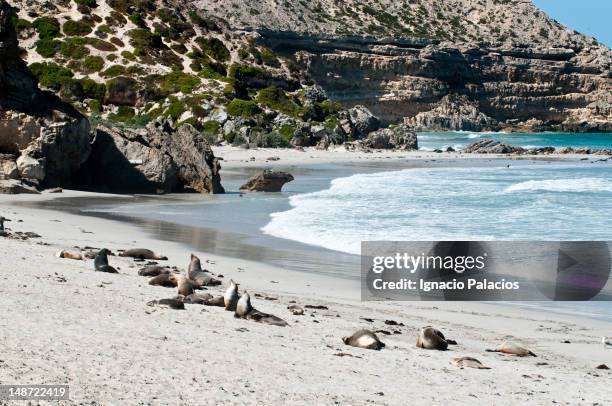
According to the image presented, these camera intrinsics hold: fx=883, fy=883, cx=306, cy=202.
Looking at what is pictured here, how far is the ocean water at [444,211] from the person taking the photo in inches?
591

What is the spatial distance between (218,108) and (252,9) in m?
71.8

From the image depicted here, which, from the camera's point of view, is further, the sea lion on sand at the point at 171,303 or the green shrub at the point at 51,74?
the green shrub at the point at 51,74

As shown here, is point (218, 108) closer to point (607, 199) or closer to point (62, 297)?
point (607, 199)

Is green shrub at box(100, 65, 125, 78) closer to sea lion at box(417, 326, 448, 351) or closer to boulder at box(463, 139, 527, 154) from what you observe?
boulder at box(463, 139, 527, 154)

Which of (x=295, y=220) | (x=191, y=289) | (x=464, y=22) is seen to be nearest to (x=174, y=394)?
(x=191, y=289)

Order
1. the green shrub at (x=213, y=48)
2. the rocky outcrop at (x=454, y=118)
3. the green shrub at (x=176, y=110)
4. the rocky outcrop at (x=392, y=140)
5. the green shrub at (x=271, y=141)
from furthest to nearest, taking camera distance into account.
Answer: the rocky outcrop at (x=454, y=118) < the green shrub at (x=213, y=48) < the rocky outcrop at (x=392, y=140) < the green shrub at (x=176, y=110) < the green shrub at (x=271, y=141)

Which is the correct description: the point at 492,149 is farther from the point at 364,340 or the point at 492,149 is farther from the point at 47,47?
the point at 364,340

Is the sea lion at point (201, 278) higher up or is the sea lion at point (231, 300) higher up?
the sea lion at point (231, 300)

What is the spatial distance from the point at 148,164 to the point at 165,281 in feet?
47.0

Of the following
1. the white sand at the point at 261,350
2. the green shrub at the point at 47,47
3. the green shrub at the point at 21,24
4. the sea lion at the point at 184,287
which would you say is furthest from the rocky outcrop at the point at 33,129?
the green shrub at the point at 21,24

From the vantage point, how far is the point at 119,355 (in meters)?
5.38

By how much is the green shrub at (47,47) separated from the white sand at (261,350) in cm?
5177

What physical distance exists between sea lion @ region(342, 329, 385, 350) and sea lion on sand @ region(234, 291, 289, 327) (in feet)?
2.30

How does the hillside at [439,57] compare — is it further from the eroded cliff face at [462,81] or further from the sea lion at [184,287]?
the sea lion at [184,287]
